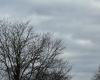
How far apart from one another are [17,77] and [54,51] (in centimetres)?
664

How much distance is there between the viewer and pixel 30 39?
5475 centimetres

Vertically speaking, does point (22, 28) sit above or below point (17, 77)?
above

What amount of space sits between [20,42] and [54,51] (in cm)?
536

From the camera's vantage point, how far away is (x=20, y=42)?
176 feet

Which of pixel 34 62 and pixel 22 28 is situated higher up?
pixel 22 28

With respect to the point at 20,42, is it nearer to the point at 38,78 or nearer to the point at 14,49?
the point at 14,49

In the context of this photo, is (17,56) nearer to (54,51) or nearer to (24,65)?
(24,65)

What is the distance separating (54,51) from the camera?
56875 mm

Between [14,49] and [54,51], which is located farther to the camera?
[54,51]

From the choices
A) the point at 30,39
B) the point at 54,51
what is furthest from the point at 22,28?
the point at 54,51

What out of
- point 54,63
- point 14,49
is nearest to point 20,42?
point 14,49

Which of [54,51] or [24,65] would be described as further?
[54,51]

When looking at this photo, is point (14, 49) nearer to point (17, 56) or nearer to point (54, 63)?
point (17, 56)

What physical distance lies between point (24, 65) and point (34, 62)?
1.38 m
